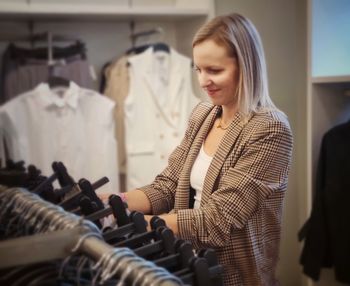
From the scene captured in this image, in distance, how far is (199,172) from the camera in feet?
3.73

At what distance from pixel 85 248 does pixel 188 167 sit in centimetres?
58

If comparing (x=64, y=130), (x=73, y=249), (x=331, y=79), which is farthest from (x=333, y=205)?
(x=73, y=249)

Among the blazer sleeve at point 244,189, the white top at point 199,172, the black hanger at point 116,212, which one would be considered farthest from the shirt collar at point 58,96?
the black hanger at point 116,212

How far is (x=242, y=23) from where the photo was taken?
1047 mm

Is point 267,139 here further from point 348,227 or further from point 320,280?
point 320,280

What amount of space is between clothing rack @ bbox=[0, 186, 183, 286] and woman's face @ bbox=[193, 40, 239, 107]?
1.64 feet

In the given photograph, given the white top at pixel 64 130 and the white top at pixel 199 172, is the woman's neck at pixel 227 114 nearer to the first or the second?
the white top at pixel 199 172

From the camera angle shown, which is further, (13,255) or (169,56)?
(169,56)

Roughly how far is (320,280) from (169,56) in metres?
1.15

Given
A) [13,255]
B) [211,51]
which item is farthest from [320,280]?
[13,255]

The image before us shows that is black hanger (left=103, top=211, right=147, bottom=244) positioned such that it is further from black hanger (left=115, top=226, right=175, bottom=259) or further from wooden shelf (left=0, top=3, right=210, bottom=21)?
wooden shelf (left=0, top=3, right=210, bottom=21)

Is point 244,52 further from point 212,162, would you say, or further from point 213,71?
point 212,162

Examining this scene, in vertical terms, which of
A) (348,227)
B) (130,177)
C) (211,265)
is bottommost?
(348,227)

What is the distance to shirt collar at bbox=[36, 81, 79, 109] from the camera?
1869mm
